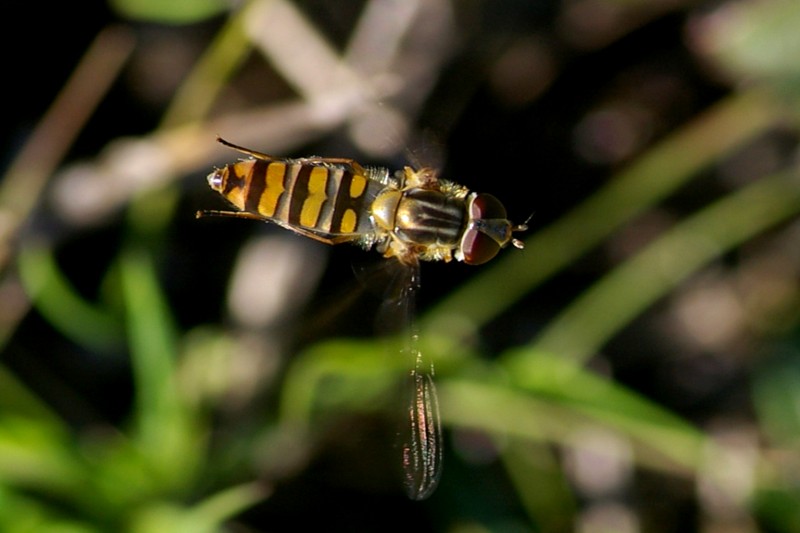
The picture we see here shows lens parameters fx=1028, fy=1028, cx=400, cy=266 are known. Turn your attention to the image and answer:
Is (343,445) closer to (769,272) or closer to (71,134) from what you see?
(71,134)

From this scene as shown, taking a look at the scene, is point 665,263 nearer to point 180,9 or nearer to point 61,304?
point 180,9

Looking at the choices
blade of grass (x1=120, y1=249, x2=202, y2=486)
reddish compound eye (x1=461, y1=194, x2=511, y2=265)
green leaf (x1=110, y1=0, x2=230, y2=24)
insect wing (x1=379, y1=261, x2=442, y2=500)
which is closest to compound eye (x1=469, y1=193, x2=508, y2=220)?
reddish compound eye (x1=461, y1=194, x2=511, y2=265)

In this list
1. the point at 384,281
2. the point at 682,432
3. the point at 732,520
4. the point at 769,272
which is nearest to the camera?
the point at 384,281

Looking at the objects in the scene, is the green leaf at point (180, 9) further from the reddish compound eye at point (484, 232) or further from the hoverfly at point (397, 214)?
the reddish compound eye at point (484, 232)

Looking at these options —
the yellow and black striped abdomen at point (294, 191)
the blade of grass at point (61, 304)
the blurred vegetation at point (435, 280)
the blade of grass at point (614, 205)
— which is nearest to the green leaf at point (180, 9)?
the blurred vegetation at point (435, 280)

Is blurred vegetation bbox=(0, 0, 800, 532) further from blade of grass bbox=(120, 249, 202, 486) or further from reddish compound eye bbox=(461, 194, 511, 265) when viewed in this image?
reddish compound eye bbox=(461, 194, 511, 265)

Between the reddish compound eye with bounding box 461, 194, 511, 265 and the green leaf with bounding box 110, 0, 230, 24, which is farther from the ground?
the green leaf with bounding box 110, 0, 230, 24

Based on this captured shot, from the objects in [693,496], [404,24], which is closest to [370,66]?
[404,24]
